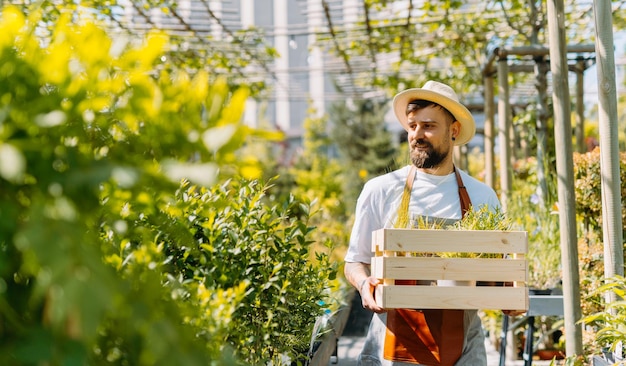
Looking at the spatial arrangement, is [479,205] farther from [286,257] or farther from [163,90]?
[163,90]

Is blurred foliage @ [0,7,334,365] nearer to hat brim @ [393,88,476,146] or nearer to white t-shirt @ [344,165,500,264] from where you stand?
white t-shirt @ [344,165,500,264]

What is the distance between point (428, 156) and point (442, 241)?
52 centimetres

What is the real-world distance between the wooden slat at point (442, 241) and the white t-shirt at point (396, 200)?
0.37 m

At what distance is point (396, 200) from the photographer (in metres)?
2.66

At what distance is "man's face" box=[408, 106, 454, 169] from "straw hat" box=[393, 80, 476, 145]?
0.05m

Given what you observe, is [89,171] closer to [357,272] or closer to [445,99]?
[357,272]

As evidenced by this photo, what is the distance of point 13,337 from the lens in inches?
33.7

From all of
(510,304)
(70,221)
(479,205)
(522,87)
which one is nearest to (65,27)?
(70,221)

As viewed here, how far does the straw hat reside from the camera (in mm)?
2758

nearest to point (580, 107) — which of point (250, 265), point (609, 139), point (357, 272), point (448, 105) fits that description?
point (609, 139)

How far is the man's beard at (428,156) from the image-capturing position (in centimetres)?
266

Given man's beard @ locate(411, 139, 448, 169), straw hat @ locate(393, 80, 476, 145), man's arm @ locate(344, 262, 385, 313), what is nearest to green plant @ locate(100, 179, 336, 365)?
man's arm @ locate(344, 262, 385, 313)

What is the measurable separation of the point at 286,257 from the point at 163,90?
1241 mm

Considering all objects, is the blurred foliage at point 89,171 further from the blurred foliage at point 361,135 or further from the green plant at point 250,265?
the blurred foliage at point 361,135
